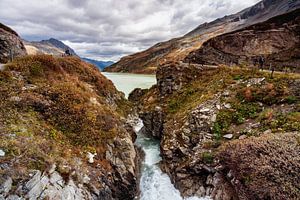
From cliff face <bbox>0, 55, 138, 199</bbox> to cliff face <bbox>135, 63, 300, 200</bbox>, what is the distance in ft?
16.3

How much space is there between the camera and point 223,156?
15328 millimetres

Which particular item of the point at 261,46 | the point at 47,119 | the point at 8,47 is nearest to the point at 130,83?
the point at 261,46

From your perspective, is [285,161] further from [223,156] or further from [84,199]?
[84,199]

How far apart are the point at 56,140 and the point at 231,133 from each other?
44.2ft

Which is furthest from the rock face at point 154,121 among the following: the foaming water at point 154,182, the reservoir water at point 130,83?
the reservoir water at point 130,83

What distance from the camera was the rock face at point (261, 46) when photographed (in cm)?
4153

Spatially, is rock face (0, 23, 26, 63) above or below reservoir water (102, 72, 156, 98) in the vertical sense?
above

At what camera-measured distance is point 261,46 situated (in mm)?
46938

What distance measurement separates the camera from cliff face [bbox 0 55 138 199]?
10812 mm

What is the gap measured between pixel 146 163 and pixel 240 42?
41665 millimetres

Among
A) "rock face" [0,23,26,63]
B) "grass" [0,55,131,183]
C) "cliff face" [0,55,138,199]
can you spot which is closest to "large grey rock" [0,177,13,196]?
"cliff face" [0,55,138,199]

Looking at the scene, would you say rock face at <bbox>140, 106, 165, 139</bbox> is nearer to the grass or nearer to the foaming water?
the foaming water

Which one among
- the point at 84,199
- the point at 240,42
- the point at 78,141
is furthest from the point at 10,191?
the point at 240,42

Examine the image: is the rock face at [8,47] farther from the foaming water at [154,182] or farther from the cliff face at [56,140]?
the foaming water at [154,182]
